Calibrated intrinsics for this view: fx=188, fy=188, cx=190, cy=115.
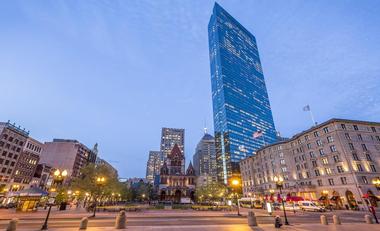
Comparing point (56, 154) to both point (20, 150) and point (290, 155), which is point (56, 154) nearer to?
point (20, 150)

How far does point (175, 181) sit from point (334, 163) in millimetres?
61128

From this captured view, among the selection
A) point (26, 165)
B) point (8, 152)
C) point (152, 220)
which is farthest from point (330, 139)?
point (26, 165)

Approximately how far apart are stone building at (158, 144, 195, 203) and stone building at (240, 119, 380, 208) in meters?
34.8

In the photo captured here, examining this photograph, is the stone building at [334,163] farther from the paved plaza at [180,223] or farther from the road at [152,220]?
the paved plaza at [180,223]

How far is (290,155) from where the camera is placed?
70.5 metres

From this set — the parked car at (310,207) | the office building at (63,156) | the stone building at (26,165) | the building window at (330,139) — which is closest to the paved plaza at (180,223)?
the parked car at (310,207)

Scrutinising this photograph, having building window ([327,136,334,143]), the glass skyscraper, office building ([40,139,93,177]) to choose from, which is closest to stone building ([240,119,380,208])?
building window ([327,136,334,143])

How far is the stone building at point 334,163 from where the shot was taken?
155 ft

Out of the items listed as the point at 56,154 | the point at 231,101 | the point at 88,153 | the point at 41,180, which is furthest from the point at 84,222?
the point at 231,101

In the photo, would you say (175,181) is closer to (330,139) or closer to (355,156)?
(330,139)

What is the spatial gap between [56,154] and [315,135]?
393 feet

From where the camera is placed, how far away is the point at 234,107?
500 feet

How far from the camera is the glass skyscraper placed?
5463 inches

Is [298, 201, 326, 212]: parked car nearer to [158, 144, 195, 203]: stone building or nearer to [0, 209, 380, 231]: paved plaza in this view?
[0, 209, 380, 231]: paved plaza
